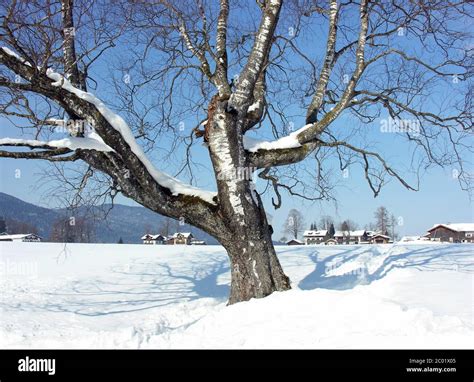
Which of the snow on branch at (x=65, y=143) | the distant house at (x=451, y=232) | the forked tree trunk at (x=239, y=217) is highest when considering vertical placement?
the snow on branch at (x=65, y=143)

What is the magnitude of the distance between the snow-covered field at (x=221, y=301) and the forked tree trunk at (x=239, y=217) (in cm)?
59

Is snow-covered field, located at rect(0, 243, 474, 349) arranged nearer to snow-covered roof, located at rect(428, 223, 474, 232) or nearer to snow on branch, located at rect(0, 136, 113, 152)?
snow on branch, located at rect(0, 136, 113, 152)

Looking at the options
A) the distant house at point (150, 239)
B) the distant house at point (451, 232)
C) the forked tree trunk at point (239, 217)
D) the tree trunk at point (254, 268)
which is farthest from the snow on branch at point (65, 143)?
the distant house at point (451, 232)

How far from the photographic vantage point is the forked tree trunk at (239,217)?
6.55 meters

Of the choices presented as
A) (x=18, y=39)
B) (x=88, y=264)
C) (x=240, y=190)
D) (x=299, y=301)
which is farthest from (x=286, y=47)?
(x=88, y=264)

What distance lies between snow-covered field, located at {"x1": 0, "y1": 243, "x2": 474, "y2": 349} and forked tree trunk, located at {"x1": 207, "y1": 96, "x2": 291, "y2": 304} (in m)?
0.59

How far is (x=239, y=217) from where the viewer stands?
656 centimetres

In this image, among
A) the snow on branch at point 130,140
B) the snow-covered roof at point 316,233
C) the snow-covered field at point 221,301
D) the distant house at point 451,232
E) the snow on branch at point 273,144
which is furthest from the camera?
the snow-covered roof at point 316,233

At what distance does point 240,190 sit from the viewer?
6.55m

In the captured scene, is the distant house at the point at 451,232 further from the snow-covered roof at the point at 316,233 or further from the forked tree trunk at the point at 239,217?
the forked tree trunk at the point at 239,217

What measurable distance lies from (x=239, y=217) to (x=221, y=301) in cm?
283

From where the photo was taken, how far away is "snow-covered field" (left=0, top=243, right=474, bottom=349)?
4.33 metres
